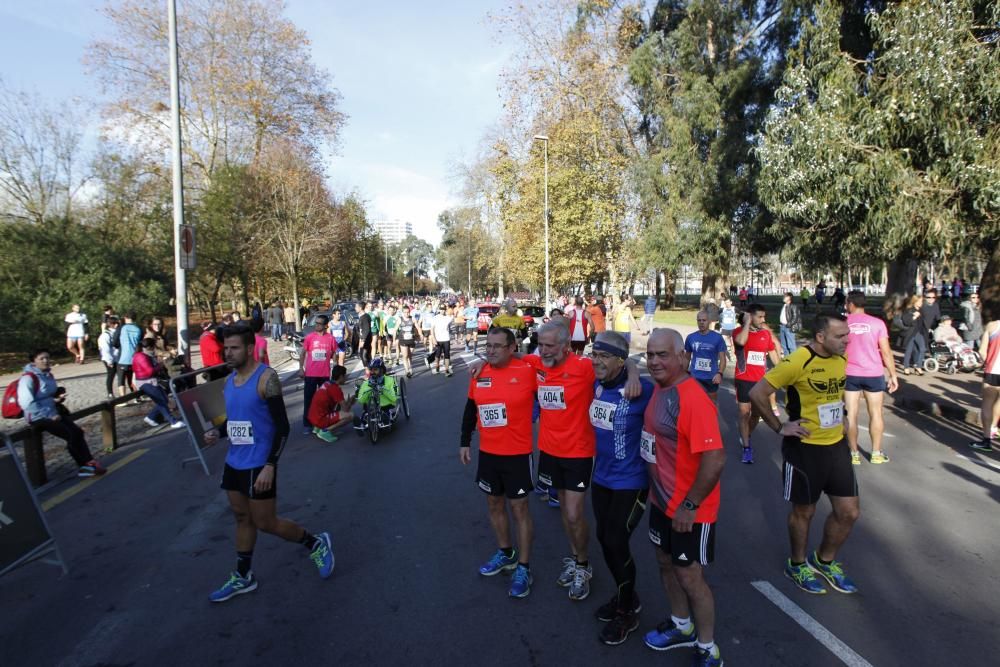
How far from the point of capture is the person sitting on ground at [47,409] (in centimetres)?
639

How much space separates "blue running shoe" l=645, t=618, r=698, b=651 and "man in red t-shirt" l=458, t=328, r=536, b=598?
36.0 inches

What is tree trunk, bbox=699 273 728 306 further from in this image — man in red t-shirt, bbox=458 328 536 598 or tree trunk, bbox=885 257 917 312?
man in red t-shirt, bbox=458 328 536 598

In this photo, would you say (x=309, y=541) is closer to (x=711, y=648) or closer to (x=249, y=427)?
(x=249, y=427)

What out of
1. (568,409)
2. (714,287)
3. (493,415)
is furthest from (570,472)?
(714,287)

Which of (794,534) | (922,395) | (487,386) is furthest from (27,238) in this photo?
(922,395)

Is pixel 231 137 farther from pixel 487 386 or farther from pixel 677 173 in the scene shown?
pixel 487 386

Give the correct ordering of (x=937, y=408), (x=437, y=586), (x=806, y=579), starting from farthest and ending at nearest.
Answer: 1. (x=937, y=408)
2. (x=437, y=586)
3. (x=806, y=579)

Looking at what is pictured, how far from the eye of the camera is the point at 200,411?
7336 mm

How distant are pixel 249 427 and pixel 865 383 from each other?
6.24 metres

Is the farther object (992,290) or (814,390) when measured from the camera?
(992,290)

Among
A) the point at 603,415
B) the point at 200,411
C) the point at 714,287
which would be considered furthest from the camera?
the point at 714,287

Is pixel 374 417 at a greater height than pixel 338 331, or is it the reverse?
pixel 338 331

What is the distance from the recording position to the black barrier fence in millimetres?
4129

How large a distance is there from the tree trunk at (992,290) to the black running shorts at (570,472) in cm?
1468
